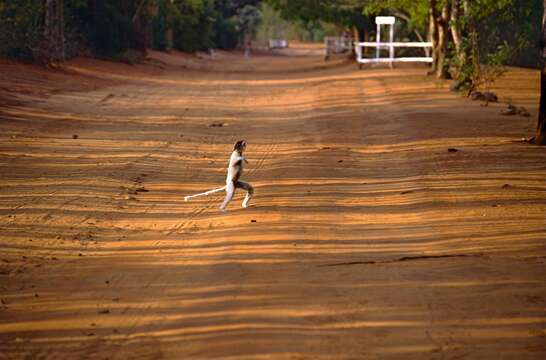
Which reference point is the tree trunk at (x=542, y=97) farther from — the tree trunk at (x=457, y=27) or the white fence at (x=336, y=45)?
the white fence at (x=336, y=45)

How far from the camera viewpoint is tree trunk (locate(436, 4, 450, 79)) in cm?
3319

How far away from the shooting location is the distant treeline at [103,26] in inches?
1313

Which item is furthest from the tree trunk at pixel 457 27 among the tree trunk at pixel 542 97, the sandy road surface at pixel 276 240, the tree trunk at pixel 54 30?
the tree trunk at pixel 54 30

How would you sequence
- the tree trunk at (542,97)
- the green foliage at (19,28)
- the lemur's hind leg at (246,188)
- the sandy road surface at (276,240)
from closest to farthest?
the sandy road surface at (276,240)
the lemur's hind leg at (246,188)
the tree trunk at (542,97)
the green foliage at (19,28)

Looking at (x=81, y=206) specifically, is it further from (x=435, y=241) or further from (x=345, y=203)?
(x=435, y=241)

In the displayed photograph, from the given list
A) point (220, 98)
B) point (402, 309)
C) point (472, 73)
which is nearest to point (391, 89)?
point (472, 73)

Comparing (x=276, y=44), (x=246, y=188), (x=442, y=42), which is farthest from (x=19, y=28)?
(x=276, y=44)

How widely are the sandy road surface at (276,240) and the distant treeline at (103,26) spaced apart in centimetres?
1171

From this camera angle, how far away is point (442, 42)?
111ft

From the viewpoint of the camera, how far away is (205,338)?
754 centimetres

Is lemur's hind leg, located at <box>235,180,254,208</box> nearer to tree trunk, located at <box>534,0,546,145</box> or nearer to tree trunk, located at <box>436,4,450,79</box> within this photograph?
tree trunk, located at <box>534,0,546,145</box>

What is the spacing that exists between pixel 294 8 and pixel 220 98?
17731 mm

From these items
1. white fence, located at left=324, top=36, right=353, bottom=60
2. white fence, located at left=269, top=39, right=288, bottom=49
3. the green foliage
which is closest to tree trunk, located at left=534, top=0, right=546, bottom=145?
the green foliage

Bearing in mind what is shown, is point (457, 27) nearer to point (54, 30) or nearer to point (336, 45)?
point (54, 30)
